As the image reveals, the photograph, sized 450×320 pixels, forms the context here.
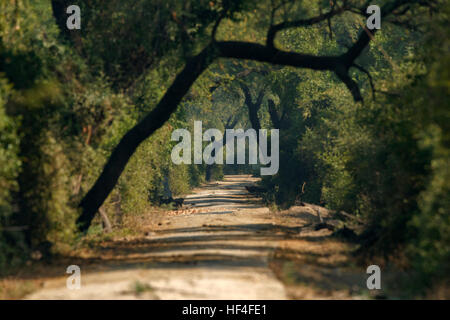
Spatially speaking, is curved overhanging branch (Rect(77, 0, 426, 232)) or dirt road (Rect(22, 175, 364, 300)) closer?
dirt road (Rect(22, 175, 364, 300))

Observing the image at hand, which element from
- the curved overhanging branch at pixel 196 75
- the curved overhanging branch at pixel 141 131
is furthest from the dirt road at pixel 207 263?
the curved overhanging branch at pixel 196 75

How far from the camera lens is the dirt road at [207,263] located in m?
10.3

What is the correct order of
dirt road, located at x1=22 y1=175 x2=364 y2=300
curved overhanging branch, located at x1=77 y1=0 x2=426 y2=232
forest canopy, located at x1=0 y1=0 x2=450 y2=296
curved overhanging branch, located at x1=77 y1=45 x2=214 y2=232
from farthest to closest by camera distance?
curved overhanging branch, located at x1=77 y1=45 x2=214 y2=232 → curved overhanging branch, located at x1=77 y1=0 x2=426 y2=232 → forest canopy, located at x1=0 y1=0 x2=450 y2=296 → dirt road, located at x1=22 y1=175 x2=364 y2=300

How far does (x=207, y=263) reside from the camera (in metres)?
13.1

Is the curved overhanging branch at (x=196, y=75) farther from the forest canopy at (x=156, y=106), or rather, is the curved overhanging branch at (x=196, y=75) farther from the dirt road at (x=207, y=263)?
the dirt road at (x=207, y=263)

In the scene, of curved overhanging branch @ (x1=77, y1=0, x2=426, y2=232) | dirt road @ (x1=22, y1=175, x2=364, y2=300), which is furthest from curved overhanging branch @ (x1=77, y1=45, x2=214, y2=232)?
dirt road @ (x1=22, y1=175, x2=364, y2=300)

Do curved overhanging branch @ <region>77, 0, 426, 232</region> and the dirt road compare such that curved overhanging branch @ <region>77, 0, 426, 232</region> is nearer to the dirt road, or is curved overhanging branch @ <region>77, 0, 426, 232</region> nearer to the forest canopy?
the forest canopy

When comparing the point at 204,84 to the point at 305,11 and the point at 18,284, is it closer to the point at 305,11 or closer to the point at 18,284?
the point at 305,11

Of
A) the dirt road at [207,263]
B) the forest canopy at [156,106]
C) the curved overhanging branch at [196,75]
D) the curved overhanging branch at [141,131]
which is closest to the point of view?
the dirt road at [207,263]

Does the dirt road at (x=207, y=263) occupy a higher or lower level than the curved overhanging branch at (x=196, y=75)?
lower

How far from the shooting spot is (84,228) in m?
16.7

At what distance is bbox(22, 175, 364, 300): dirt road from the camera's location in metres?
10.3

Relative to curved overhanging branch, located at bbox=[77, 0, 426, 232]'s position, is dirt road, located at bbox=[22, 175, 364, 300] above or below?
below

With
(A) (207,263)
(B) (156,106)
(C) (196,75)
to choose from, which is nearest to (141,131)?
(B) (156,106)
